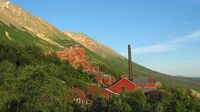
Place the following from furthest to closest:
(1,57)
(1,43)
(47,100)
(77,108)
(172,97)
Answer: (1,43) < (1,57) < (172,97) < (77,108) < (47,100)

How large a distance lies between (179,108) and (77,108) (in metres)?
16.5

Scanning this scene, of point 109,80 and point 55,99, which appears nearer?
point 55,99

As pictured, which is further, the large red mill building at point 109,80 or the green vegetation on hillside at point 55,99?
the large red mill building at point 109,80

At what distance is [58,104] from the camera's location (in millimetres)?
53094

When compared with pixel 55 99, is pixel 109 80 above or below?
above

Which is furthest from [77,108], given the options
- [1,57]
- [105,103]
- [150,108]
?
[1,57]

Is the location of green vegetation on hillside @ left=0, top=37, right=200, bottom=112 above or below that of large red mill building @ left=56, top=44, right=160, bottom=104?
below

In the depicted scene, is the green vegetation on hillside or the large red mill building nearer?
the green vegetation on hillside

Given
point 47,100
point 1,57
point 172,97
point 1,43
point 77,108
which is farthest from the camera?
point 1,43

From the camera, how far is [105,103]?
69.2 m

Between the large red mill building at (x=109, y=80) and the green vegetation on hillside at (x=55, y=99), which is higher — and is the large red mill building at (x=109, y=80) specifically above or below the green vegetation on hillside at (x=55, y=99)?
above

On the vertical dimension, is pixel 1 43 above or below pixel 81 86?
above

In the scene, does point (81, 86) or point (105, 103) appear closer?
point (105, 103)

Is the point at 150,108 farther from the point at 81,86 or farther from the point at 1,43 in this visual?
the point at 1,43
